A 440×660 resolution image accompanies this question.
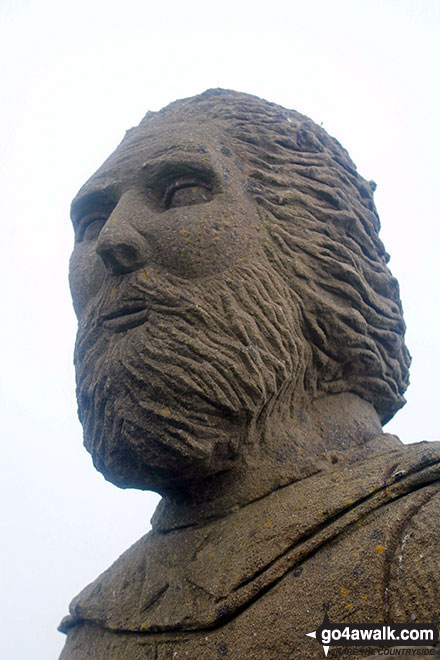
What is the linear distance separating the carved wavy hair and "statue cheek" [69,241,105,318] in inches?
41.9

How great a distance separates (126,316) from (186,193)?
33.5 inches

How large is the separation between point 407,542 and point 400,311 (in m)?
2.24

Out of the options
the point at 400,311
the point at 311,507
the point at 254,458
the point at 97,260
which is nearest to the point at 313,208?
the point at 400,311

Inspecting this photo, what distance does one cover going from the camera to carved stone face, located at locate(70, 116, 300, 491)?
2.78 meters

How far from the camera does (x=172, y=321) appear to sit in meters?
2.94

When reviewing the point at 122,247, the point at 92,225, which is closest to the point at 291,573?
the point at 122,247

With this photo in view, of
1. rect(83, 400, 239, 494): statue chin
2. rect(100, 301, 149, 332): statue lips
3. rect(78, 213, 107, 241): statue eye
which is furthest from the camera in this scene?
rect(78, 213, 107, 241): statue eye

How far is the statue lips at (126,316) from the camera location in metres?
3.01

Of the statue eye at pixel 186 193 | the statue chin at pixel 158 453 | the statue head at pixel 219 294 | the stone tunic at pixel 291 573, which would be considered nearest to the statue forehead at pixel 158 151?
the statue head at pixel 219 294

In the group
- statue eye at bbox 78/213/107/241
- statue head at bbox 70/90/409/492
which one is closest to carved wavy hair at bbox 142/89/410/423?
statue head at bbox 70/90/409/492

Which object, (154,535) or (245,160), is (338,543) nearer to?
(154,535)

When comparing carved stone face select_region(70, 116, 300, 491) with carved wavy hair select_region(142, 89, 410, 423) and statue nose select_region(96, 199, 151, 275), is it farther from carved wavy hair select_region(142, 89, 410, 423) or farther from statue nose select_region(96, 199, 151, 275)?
carved wavy hair select_region(142, 89, 410, 423)

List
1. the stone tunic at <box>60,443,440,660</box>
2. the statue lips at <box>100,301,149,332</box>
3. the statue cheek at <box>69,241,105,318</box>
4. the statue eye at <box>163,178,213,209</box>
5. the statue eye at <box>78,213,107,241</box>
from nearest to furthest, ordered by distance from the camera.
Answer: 1. the stone tunic at <box>60,443,440,660</box>
2. the statue lips at <box>100,301,149,332</box>
3. the statue eye at <box>163,178,213,209</box>
4. the statue cheek at <box>69,241,105,318</box>
5. the statue eye at <box>78,213,107,241</box>

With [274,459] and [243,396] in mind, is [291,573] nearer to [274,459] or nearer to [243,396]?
[274,459]
